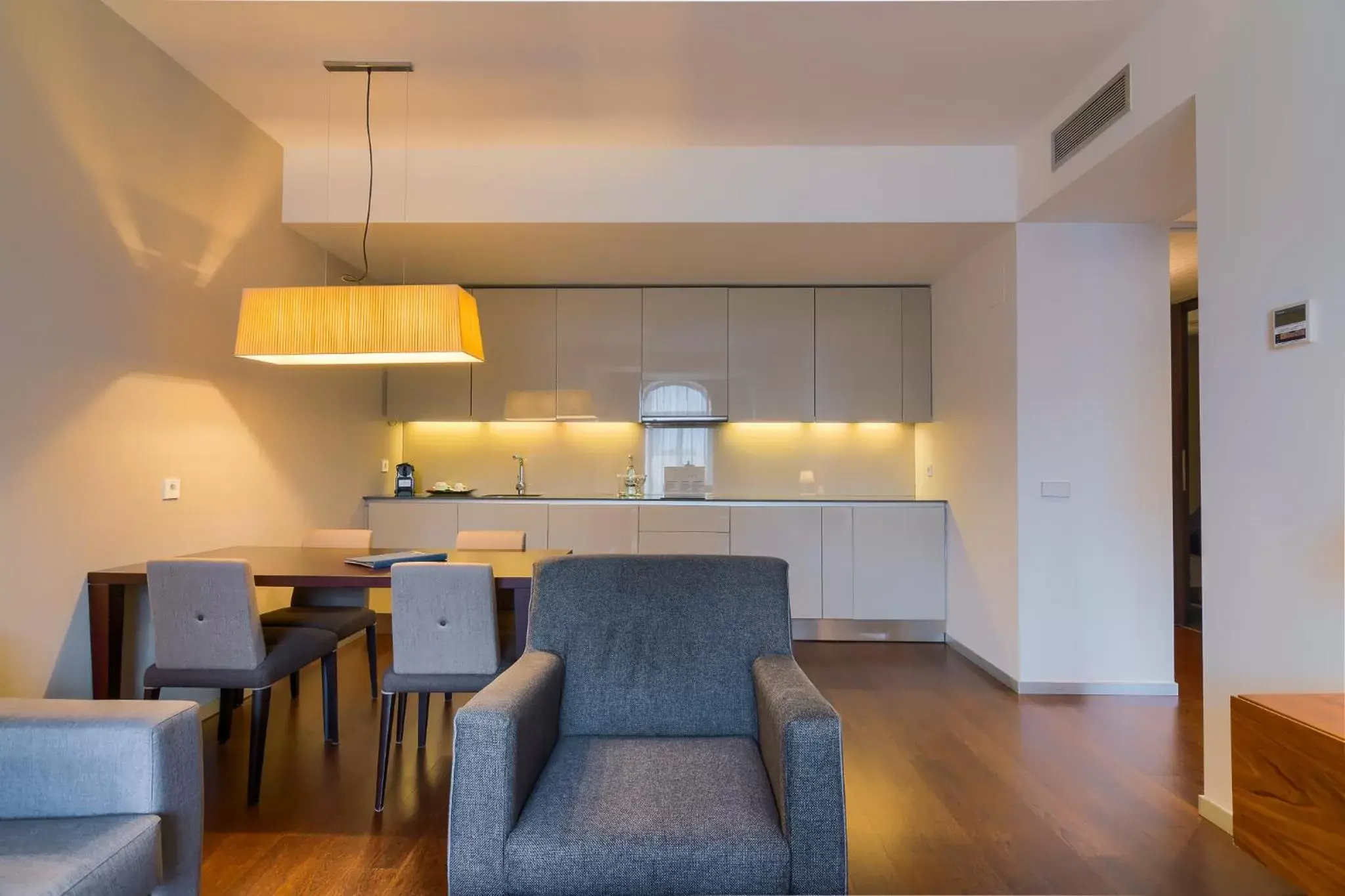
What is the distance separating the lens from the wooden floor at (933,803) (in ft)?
6.68

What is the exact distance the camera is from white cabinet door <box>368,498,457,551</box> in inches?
197

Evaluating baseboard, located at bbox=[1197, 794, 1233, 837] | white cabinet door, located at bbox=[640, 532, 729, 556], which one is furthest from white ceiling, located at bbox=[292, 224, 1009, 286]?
baseboard, located at bbox=[1197, 794, 1233, 837]

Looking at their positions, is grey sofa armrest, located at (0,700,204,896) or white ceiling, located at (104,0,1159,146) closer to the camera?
grey sofa armrest, located at (0,700,204,896)

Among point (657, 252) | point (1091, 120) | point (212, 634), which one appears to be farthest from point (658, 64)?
point (212, 634)

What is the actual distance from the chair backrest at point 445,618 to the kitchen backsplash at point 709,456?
10.3 feet

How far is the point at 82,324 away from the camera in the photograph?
104 inches

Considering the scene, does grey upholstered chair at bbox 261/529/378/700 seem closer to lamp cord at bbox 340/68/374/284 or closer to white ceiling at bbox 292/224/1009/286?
lamp cord at bbox 340/68/374/284

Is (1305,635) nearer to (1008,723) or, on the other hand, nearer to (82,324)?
(1008,723)

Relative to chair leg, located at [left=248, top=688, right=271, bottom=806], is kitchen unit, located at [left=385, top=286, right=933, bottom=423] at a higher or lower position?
higher

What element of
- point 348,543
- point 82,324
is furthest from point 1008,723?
point 82,324

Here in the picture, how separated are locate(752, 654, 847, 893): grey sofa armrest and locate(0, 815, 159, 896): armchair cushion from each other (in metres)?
1.22

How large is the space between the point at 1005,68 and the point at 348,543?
3704mm

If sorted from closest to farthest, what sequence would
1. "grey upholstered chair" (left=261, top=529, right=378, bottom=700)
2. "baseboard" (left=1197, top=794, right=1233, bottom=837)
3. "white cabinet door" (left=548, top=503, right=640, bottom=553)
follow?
1. "baseboard" (left=1197, top=794, right=1233, bottom=837)
2. "grey upholstered chair" (left=261, top=529, right=378, bottom=700)
3. "white cabinet door" (left=548, top=503, right=640, bottom=553)

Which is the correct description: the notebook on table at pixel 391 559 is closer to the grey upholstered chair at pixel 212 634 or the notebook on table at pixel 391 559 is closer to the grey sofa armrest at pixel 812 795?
the grey upholstered chair at pixel 212 634
